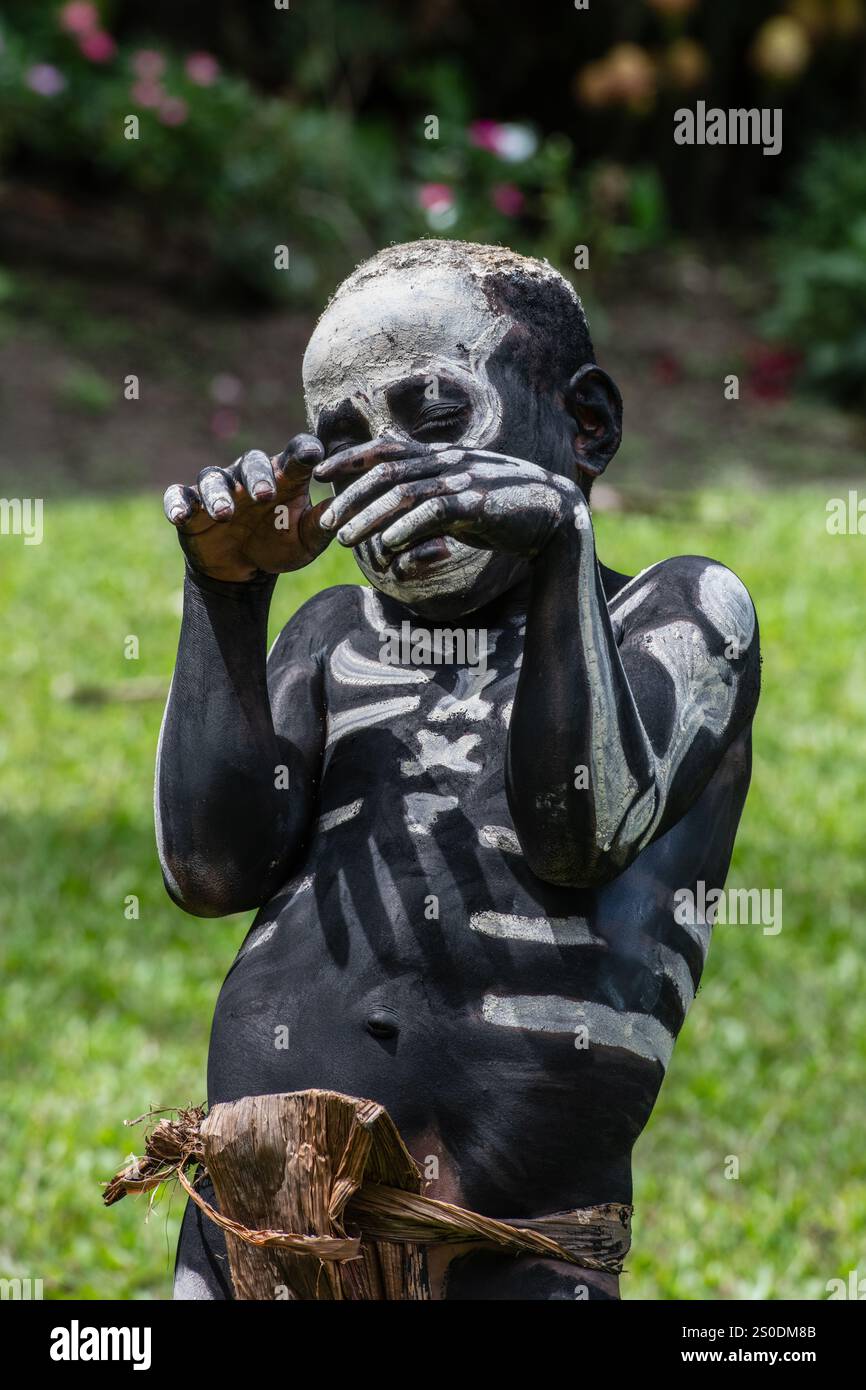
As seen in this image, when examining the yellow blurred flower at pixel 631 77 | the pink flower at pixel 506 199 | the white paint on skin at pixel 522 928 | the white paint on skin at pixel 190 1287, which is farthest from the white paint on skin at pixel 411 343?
the yellow blurred flower at pixel 631 77

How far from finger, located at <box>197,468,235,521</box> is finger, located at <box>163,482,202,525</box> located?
0.05 ft

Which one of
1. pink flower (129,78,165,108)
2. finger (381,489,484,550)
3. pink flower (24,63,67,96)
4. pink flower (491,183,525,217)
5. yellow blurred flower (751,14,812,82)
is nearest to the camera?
finger (381,489,484,550)

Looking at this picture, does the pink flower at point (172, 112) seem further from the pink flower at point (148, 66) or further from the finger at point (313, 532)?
the finger at point (313, 532)

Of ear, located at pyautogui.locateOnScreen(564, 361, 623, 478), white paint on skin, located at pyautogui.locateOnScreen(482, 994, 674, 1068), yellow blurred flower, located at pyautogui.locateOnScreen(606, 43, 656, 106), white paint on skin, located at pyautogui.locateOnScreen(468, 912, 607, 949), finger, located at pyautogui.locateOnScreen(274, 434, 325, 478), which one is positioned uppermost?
yellow blurred flower, located at pyautogui.locateOnScreen(606, 43, 656, 106)

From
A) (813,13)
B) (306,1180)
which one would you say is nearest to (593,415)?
(306,1180)

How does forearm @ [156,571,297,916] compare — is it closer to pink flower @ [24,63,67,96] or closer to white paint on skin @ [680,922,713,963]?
white paint on skin @ [680,922,713,963]

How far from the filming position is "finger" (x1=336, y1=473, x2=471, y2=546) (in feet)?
6.14

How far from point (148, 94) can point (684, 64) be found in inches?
166

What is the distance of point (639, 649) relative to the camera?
214 centimetres

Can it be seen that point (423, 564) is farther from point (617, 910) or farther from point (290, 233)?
point (290, 233)

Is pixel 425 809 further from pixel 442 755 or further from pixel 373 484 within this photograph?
pixel 373 484

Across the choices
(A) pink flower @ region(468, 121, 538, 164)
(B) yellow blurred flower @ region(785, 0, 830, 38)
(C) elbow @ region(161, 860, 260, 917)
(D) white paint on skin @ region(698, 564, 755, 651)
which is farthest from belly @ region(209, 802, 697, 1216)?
(B) yellow blurred flower @ region(785, 0, 830, 38)

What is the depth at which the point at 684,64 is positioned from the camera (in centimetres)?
1266

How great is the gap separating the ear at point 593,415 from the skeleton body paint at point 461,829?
3 cm
